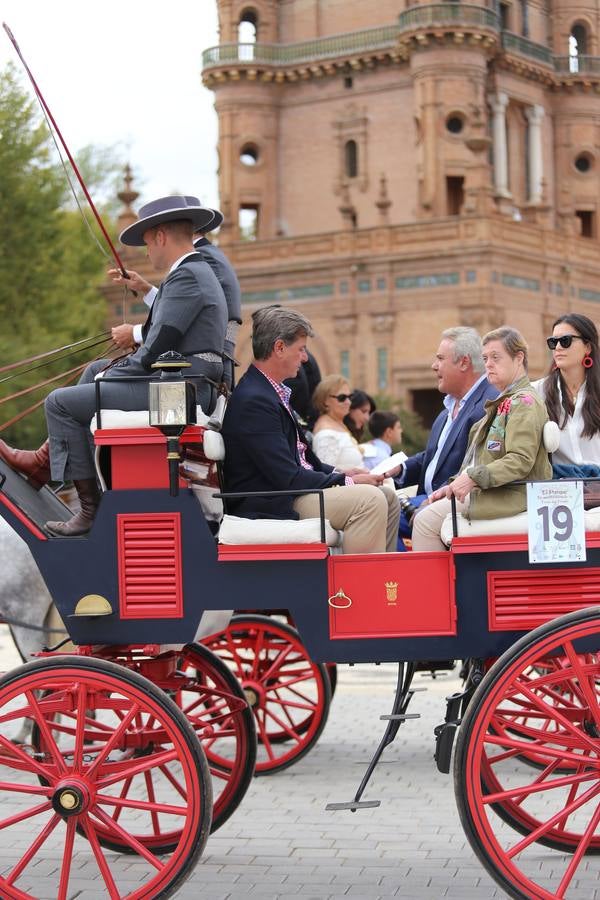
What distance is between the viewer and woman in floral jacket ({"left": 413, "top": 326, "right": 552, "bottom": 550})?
5438 millimetres

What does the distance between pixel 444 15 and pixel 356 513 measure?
43.0 m

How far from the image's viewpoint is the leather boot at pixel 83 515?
5.71 metres

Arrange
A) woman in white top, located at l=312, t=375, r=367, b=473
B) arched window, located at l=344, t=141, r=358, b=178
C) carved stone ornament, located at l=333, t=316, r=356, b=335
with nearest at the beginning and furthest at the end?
woman in white top, located at l=312, t=375, r=367, b=473
carved stone ornament, located at l=333, t=316, r=356, b=335
arched window, located at l=344, t=141, r=358, b=178

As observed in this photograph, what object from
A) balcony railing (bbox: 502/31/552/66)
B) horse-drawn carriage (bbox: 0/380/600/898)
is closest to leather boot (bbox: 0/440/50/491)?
horse-drawn carriage (bbox: 0/380/600/898)

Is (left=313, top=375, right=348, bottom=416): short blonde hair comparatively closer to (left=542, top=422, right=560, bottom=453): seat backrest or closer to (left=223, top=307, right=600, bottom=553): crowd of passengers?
(left=223, top=307, right=600, bottom=553): crowd of passengers

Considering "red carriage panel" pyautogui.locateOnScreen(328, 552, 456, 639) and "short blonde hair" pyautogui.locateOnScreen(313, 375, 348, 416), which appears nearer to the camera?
"red carriage panel" pyautogui.locateOnScreen(328, 552, 456, 639)

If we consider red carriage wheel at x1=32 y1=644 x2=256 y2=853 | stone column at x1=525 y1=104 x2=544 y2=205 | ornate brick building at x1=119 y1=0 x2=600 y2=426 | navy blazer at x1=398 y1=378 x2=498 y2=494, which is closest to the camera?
red carriage wheel at x1=32 y1=644 x2=256 y2=853

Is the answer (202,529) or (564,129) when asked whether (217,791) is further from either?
(564,129)

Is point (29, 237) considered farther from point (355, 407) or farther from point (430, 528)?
point (430, 528)

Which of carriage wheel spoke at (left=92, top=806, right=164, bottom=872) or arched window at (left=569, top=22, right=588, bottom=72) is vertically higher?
arched window at (left=569, top=22, right=588, bottom=72)

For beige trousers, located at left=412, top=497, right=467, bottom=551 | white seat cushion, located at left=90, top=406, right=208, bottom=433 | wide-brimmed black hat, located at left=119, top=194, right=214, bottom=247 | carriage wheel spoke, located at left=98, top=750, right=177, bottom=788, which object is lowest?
carriage wheel spoke, located at left=98, top=750, right=177, bottom=788

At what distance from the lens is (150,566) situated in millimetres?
5449

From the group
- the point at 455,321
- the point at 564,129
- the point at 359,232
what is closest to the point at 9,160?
the point at 359,232

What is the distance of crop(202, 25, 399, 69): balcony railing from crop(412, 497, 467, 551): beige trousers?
44.9 m
